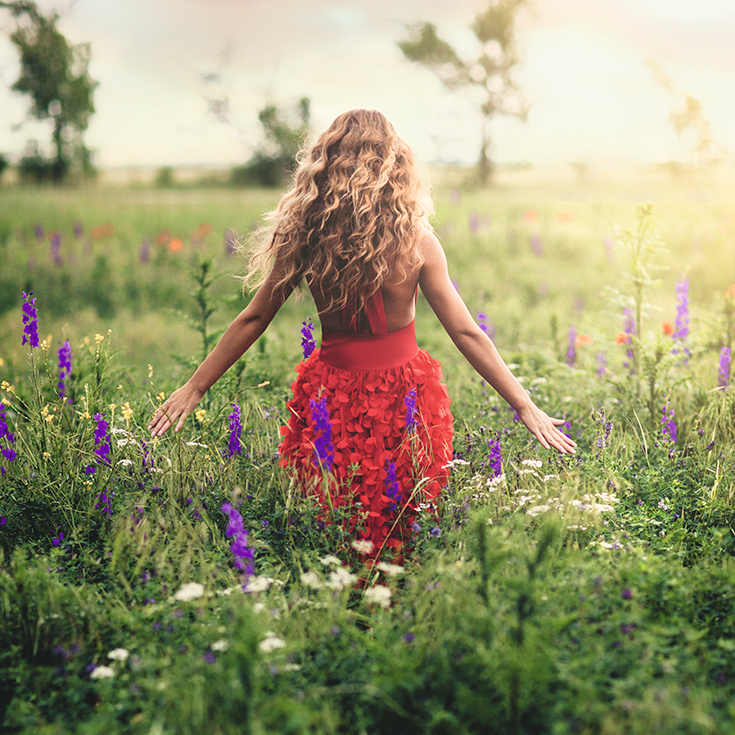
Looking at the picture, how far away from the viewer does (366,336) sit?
2.71m

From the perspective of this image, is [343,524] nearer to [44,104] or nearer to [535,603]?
[535,603]

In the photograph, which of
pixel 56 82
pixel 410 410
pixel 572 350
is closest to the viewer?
pixel 410 410

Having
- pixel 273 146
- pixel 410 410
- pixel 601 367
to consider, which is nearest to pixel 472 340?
pixel 410 410

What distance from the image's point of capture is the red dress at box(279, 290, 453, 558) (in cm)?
266

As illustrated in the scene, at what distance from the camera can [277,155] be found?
22.7 metres

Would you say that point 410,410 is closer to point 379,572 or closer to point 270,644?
point 379,572

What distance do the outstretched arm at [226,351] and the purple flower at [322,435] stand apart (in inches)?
18.7

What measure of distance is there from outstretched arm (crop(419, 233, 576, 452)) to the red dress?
0.20m

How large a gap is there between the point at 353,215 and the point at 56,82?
30.3 meters

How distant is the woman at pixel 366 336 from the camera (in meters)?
2.55

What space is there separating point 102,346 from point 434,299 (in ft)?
6.39

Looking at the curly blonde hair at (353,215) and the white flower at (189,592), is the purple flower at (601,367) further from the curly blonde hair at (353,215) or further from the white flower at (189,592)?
the white flower at (189,592)

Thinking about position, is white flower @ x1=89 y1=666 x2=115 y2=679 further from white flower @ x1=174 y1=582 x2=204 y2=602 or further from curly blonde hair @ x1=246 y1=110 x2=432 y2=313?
curly blonde hair @ x1=246 y1=110 x2=432 y2=313

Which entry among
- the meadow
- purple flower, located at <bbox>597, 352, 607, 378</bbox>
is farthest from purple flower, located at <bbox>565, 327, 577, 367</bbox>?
purple flower, located at <bbox>597, 352, 607, 378</bbox>
